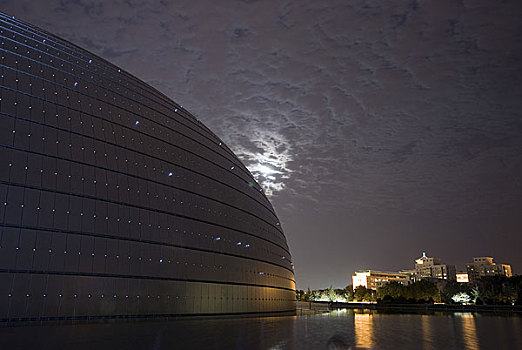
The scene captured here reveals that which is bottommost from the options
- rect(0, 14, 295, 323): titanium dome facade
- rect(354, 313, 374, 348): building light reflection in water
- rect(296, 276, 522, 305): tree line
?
rect(296, 276, 522, 305): tree line

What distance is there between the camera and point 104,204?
2198cm

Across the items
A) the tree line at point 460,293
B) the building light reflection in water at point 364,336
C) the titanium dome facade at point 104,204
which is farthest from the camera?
the tree line at point 460,293

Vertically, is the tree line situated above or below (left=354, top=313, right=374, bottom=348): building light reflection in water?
below

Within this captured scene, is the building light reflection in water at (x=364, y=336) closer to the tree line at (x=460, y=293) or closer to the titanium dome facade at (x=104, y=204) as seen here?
the titanium dome facade at (x=104, y=204)

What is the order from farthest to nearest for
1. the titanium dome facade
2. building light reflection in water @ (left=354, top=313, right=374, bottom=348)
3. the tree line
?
the tree line
the titanium dome facade
building light reflection in water @ (left=354, top=313, right=374, bottom=348)

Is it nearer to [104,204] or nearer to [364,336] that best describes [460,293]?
[364,336]

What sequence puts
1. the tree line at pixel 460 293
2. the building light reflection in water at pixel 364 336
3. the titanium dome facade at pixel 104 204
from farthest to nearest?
the tree line at pixel 460 293, the titanium dome facade at pixel 104 204, the building light reflection in water at pixel 364 336

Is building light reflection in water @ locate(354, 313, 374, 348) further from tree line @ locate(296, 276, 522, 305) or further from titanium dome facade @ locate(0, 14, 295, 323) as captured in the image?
tree line @ locate(296, 276, 522, 305)

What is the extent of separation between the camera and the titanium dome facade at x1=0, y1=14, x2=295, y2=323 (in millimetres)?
18688

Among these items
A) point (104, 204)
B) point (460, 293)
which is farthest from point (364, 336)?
point (460, 293)

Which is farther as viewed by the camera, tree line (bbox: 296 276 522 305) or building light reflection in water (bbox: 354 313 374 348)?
tree line (bbox: 296 276 522 305)

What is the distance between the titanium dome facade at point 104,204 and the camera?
18.7m

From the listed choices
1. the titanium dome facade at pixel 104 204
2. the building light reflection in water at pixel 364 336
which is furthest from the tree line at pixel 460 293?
the titanium dome facade at pixel 104 204

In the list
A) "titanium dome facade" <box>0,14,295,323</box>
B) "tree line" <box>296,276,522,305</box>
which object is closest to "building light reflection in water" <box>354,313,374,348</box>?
"titanium dome facade" <box>0,14,295,323</box>
